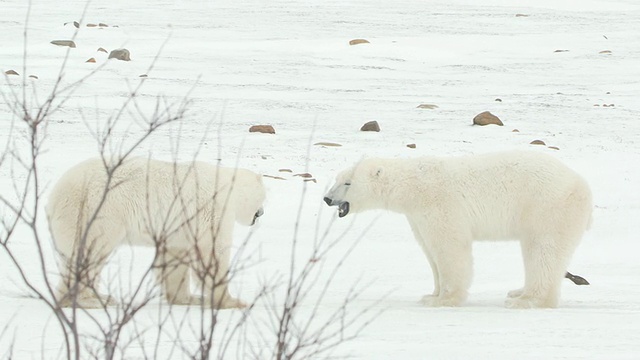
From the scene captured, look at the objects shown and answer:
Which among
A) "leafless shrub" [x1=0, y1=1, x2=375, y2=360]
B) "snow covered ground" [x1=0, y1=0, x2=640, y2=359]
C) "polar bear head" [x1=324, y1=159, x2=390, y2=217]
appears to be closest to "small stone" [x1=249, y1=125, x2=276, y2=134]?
"snow covered ground" [x1=0, y1=0, x2=640, y2=359]

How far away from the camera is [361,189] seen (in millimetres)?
7586

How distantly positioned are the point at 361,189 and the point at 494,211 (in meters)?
1.02

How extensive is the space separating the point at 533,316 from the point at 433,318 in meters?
0.57

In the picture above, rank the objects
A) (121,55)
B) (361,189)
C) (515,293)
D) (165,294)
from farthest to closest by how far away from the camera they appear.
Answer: (121,55)
(361,189)
(515,293)
(165,294)

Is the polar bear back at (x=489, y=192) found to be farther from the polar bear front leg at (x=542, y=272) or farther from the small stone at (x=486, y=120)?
the small stone at (x=486, y=120)

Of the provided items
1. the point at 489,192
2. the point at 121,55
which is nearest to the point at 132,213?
the point at 489,192

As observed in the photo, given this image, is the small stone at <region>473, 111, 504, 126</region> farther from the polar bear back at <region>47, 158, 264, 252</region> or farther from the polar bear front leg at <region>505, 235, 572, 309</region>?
the polar bear back at <region>47, 158, 264, 252</region>

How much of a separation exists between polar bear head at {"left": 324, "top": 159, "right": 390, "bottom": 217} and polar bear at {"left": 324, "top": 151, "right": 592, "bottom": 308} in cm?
4

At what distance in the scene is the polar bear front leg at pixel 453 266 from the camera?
6988 mm

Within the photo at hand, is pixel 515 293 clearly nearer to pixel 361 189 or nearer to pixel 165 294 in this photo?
pixel 361 189

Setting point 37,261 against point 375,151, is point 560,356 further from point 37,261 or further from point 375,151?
point 375,151

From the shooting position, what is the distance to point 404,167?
7.44 metres

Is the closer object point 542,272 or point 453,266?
point 542,272

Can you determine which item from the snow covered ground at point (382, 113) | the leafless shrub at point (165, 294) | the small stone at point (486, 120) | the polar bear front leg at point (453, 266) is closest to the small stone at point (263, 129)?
the snow covered ground at point (382, 113)
